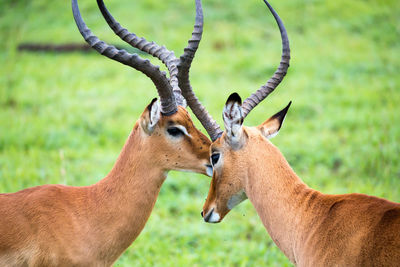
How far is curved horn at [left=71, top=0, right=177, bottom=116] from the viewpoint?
329 cm

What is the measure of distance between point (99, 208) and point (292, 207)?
1.22 metres

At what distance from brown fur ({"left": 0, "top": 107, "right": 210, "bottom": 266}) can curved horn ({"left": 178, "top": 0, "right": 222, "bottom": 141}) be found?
0.53 feet

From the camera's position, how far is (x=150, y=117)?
351 centimetres

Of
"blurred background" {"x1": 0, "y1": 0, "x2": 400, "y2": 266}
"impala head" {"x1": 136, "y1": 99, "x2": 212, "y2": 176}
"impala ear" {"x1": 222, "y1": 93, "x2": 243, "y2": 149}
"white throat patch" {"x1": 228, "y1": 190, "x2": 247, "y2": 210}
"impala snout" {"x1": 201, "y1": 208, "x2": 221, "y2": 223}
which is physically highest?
"impala ear" {"x1": 222, "y1": 93, "x2": 243, "y2": 149}

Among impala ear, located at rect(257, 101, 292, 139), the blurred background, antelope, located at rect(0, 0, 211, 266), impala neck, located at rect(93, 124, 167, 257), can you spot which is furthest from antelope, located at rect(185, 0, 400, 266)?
the blurred background

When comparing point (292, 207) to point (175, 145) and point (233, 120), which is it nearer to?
point (233, 120)

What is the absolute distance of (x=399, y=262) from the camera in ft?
8.56

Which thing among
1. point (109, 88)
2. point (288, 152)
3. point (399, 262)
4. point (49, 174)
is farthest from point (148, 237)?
point (109, 88)

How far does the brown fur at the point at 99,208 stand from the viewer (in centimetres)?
318

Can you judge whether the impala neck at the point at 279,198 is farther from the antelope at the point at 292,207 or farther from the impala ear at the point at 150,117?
the impala ear at the point at 150,117

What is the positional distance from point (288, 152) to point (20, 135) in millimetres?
3546

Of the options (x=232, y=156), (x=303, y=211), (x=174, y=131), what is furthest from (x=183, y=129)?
(x=303, y=211)

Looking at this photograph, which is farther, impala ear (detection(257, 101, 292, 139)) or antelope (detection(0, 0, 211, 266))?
impala ear (detection(257, 101, 292, 139))

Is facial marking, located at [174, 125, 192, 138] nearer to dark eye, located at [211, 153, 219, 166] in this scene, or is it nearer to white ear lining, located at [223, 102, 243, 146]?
dark eye, located at [211, 153, 219, 166]
